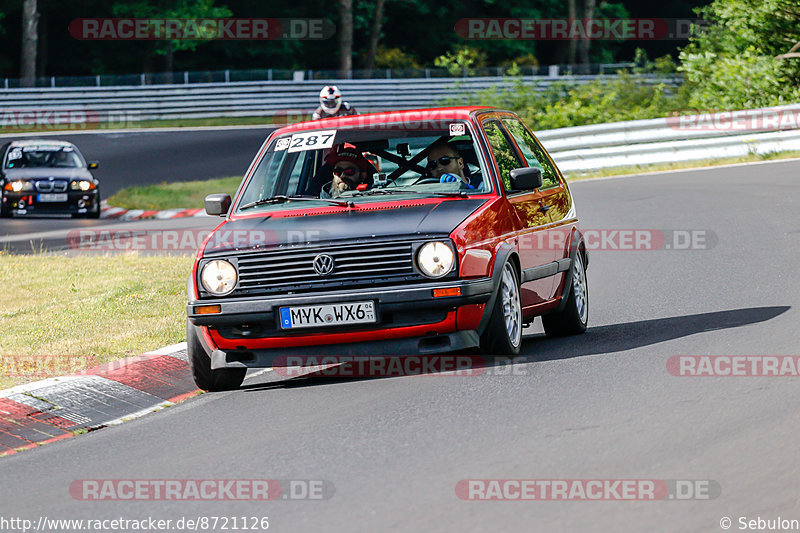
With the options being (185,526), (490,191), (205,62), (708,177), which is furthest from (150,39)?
(185,526)

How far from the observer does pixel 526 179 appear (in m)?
8.70

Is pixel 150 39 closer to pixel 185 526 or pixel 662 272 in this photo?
pixel 662 272

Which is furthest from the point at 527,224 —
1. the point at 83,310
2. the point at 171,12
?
the point at 171,12

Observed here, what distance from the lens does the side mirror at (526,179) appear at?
8.69m

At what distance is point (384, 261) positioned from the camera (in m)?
7.88

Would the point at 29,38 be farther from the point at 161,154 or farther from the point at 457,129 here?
the point at 457,129

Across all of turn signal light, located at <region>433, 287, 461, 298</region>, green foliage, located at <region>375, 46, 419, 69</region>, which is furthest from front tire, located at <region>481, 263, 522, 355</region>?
green foliage, located at <region>375, 46, 419, 69</region>

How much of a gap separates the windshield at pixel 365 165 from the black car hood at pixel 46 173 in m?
15.6

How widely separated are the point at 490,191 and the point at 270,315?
1.77 metres

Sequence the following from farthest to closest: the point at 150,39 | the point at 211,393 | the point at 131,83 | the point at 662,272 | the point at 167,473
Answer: the point at 150,39, the point at 131,83, the point at 662,272, the point at 211,393, the point at 167,473

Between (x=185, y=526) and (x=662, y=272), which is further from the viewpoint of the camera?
(x=662, y=272)

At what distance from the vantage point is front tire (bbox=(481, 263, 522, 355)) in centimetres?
809

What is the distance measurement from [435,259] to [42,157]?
18.7 metres

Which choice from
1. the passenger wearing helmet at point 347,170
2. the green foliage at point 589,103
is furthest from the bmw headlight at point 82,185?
the passenger wearing helmet at point 347,170
